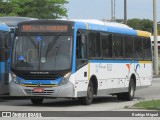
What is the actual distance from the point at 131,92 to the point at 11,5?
39971 millimetres

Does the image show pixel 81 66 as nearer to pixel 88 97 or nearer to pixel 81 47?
pixel 81 47

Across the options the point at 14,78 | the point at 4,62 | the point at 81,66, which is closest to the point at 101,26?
the point at 81,66

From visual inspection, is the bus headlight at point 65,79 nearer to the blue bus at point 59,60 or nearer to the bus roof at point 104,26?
the blue bus at point 59,60

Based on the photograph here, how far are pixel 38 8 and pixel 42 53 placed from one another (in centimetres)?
4586

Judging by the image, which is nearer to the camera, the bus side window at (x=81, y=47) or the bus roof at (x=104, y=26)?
the bus side window at (x=81, y=47)

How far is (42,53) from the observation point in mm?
18328

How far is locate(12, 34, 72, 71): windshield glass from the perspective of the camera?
59.7 ft

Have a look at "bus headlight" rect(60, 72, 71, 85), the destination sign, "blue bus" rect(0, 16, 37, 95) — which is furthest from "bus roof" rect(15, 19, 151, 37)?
"blue bus" rect(0, 16, 37, 95)

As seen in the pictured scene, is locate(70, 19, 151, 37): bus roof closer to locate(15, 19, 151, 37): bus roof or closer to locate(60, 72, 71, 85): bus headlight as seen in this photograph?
locate(15, 19, 151, 37): bus roof

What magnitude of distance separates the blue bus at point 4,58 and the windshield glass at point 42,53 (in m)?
2.46

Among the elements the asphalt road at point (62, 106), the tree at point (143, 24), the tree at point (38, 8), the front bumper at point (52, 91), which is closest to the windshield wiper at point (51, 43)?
the front bumper at point (52, 91)

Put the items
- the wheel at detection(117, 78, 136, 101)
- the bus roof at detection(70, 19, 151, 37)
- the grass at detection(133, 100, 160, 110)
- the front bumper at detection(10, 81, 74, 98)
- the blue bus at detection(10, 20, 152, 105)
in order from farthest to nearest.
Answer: the wheel at detection(117, 78, 136, 101) → the bus roof at detection(70, 19, 151, 37) → the blue bus at detection(10, 20, 152, 105) → the front bumper at detection(10, 81, 74, 98) → the grass at detection(133, 100, 160, 110)

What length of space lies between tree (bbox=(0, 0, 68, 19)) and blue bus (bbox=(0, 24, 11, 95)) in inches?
1525

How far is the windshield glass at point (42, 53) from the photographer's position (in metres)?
18.2
